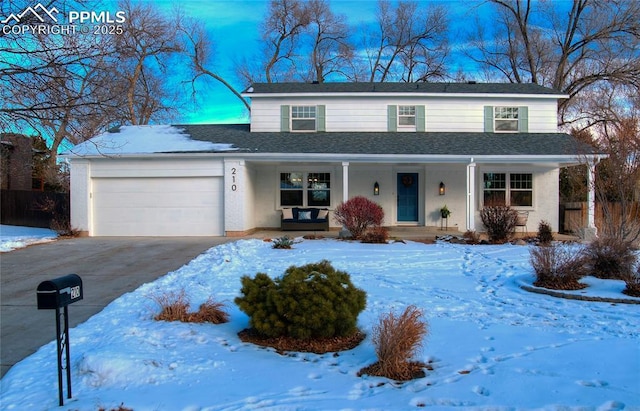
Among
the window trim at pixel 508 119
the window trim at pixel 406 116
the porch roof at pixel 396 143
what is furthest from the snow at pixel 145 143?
the window trim at pixel 508 119

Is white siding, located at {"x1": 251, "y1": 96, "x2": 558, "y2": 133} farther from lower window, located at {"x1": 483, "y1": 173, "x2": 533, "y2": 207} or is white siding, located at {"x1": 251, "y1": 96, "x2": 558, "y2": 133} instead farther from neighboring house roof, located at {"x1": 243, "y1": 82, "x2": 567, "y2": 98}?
lower window, located at {"x1": 483, "y1": 173, "x2": 533, "y2": 207}

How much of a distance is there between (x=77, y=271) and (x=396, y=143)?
37.2ft

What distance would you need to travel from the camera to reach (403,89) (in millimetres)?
18984

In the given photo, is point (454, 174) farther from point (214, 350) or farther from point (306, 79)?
point (306, 79)

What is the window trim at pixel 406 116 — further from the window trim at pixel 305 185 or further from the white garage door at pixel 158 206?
the white garage door at pixel 158 206

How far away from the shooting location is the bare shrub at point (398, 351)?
4215 mm

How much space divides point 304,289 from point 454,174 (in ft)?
47.7

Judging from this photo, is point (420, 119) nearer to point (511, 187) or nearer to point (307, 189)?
point (511, 187)

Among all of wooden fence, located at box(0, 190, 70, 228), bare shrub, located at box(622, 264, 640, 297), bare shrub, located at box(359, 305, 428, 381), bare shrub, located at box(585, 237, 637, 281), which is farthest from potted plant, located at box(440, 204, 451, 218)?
wooden fence, located at box(0, 190, 70, 228)

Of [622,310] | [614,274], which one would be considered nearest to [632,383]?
[622,310]

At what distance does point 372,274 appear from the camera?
9102 mm

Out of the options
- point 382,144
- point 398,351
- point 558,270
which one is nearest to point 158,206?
point 382,144

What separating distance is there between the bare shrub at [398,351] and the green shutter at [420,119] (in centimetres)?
1498

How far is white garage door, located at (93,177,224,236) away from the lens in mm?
16453
